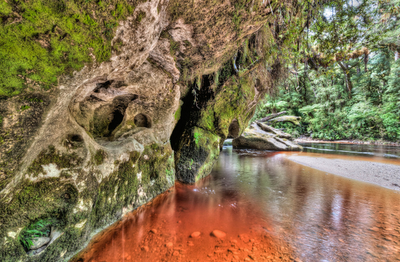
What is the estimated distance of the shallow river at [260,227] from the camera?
1.76m

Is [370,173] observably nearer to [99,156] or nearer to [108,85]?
[99,156]

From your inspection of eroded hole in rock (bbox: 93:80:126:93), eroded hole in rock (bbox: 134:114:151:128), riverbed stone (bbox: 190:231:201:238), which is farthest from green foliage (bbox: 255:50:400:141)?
A: riverbed stone (bbox: 190:231:201:238)

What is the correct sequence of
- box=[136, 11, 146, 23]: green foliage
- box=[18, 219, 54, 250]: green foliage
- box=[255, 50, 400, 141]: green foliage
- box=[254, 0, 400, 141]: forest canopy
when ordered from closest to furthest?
box=[18, 219, 54, 250]: green foliage < box=[136, 11, 146, 23]: green foliage < box=[254, 0, 400, 141]: forest canopy < box=[255, 50, 400, 141]: green foliage

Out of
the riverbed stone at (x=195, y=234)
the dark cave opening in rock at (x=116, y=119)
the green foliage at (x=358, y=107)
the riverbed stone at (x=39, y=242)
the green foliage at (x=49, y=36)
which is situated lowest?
the riverbed stone at (x=195, y=234)

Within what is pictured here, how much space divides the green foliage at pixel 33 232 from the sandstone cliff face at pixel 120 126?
2cm

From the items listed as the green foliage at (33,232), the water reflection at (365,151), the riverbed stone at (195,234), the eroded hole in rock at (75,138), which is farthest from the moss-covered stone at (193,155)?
the water reflection at (365,151)

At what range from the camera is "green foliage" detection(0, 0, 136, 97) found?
1.12 metres

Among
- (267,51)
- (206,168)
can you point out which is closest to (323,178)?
(206,168)

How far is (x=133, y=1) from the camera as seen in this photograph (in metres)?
1.53

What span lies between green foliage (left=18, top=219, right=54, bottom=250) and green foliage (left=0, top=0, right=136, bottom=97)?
1.12 metres

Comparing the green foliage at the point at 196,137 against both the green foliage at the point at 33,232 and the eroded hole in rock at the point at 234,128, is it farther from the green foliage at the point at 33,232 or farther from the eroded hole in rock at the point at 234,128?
the green foliage at the point at 33,232

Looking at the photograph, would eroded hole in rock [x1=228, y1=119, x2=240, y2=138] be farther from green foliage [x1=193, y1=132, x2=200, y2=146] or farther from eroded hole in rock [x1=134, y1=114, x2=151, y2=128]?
eroded hole in rock [x1=134, y1=114, x2=151, y2=128]

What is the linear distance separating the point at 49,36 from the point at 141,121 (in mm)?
2460

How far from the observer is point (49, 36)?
125 cm
